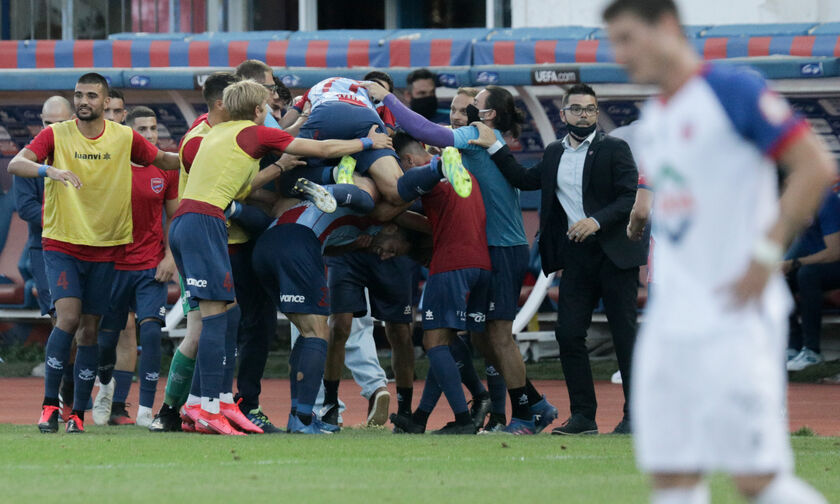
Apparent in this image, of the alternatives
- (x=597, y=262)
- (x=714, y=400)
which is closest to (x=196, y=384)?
(x=597, y=262)

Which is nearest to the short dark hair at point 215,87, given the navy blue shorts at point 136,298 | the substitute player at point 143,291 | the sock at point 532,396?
the substitute player at point 143,291

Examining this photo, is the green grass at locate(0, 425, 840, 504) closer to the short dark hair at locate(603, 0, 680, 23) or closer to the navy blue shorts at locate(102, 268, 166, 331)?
the navy blue shorts at locate(102, 268, 166, 331)

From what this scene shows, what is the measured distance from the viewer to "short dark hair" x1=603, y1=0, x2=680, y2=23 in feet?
11.6

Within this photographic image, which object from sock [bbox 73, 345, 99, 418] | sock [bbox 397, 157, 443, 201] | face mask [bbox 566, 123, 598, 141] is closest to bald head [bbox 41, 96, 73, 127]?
sock [bbox 73, 345, 99, 418]

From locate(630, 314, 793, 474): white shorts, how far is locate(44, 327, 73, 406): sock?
18.2 feet

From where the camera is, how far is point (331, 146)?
313 inches

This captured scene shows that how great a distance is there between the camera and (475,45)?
1312cm

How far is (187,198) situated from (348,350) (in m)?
2.18

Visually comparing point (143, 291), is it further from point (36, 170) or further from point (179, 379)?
point (36, 170)

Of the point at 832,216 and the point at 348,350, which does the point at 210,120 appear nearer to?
the point at 348,350


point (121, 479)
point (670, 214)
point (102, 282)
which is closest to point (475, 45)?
point (102, 282)

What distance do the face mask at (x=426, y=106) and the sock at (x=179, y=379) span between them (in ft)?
10.9

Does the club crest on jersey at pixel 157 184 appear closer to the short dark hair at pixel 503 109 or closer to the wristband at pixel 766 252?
the short dark hair at pixel 503 109

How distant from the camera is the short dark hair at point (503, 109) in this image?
8859 mm
